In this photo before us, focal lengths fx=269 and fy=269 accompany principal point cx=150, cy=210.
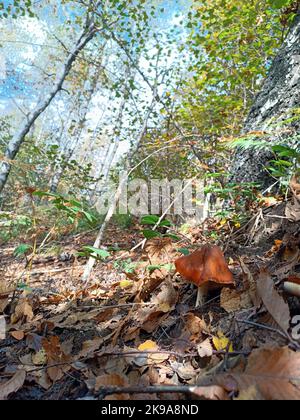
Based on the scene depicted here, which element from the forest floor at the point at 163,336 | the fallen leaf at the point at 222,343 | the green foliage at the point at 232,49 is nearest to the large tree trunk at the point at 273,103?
the forest floor at the point at 163,336

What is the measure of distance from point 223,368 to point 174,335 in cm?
42

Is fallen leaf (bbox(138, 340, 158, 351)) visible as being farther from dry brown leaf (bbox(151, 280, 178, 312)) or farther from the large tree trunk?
the large tree trunk

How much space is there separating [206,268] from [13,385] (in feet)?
3.12

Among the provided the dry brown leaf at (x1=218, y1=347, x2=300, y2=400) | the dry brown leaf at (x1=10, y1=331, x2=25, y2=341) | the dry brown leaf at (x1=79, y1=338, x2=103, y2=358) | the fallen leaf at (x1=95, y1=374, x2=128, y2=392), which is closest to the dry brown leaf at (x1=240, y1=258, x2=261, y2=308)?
the dry brown leaf at (x1=218, y1=347, x2=300, y2=400)

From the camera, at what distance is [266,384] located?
76 centimetres

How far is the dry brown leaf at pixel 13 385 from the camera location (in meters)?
1.05

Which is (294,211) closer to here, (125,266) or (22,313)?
(125,266)

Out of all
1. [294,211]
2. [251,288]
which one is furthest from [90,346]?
[294,211]

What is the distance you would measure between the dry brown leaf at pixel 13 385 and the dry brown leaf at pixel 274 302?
104 cm

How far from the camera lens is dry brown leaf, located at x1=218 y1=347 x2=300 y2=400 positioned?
2.42ft

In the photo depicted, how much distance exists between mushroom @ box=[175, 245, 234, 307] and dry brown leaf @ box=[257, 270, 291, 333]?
0.60 feet

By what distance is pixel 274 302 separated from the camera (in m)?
1.05

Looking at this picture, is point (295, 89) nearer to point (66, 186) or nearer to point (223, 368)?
point (223, 368)
